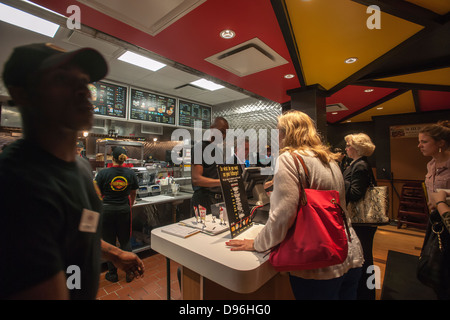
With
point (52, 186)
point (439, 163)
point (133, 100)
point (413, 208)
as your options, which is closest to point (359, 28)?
point (439, 163)

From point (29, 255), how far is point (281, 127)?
1.34 metres

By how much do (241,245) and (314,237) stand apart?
0.48m

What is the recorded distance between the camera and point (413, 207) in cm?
549

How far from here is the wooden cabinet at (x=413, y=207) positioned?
523 centimetres

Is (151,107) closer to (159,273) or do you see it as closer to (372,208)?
(159,273)

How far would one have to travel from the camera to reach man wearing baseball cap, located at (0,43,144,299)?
0.37 meters

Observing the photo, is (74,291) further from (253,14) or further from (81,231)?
(253,14)

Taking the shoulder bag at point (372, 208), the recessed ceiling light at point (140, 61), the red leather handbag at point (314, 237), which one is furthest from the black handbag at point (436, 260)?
the recessed ceiling light at point (140, 61)

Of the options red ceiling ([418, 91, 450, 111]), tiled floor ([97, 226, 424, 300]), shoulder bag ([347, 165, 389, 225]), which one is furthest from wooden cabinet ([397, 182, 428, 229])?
shoulder bag ([347, 165, 389, 225])

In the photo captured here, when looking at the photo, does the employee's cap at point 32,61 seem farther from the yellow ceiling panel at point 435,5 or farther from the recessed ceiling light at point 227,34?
the yellow ceiling panel at point 435,5

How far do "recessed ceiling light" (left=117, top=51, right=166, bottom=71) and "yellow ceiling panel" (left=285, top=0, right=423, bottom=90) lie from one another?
99.0 inches

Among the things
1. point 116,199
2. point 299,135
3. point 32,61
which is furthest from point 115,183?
point 32,61

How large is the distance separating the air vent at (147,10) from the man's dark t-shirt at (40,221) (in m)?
1.78

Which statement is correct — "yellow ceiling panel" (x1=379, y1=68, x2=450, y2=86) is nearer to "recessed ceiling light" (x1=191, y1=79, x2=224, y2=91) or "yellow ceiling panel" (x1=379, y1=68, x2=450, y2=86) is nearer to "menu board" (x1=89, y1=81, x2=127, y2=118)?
"recessed ceiling light" (x1=191, y1=79, x2=224, y2=91)
